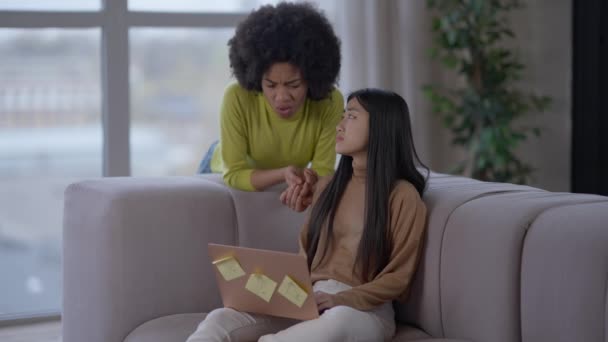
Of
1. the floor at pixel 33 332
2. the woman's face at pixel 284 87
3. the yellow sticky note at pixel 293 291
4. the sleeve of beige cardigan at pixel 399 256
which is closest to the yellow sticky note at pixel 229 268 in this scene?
the yellow sticky note at pixel 293 291

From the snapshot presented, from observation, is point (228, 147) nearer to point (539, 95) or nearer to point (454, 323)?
point (454, 323)

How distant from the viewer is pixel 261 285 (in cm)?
191

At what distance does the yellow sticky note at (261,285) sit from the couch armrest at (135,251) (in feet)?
1.36

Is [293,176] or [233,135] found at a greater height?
[233,135]

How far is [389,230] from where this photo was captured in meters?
2.08

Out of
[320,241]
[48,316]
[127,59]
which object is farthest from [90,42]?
[320,241]

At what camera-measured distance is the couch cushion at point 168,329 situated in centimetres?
203

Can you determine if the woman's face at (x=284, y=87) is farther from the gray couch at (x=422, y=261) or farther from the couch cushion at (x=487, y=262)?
the couch cushion at (x=487, y=262)

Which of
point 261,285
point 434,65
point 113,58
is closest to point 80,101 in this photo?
point 113,58

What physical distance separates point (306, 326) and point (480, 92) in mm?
2274

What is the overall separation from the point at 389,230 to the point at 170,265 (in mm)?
619

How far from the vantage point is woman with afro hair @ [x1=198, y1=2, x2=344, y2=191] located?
7.77 feet

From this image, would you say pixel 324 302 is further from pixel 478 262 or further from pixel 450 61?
pixel 450 61

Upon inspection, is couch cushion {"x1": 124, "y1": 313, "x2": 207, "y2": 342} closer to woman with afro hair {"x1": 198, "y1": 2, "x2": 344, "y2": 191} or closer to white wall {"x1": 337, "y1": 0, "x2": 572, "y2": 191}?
woman with afro hair {"x1": 198, "y1": 2, "x2": 344, "y2": 191}
